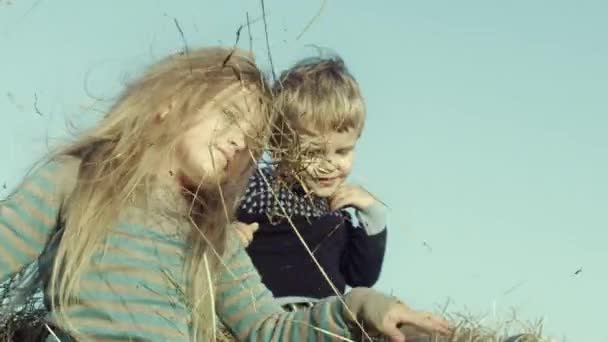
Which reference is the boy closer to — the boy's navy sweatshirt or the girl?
the boy's navy sweatshirt

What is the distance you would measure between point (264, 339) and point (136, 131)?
72 cm

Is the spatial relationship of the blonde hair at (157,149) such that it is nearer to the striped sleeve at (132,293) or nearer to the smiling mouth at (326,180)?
the striped sleeve at (132,293)

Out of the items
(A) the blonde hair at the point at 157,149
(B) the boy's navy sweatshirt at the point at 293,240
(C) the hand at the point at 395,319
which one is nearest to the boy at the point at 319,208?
(B) the boy's navy sweatshirt at the point at 293,240

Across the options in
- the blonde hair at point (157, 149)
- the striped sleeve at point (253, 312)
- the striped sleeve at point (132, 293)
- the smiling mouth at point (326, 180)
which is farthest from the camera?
the smiling mouth at point (326, 180)

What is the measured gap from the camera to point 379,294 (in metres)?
3.01

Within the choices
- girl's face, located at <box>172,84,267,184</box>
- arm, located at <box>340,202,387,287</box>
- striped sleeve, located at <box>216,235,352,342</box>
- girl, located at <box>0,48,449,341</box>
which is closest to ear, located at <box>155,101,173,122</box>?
girl, located at <box>0,48,449,341</box>

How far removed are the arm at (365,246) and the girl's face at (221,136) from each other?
1637mm

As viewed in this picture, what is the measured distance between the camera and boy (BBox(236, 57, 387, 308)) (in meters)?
4.44

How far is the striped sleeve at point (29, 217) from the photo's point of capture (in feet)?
9.93

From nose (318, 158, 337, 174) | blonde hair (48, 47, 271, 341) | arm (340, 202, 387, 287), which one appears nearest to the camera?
blonde hair (48, 47, 271, 341)

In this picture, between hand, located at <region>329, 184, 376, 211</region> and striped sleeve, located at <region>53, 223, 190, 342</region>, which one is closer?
striped sleeve, located at <region>53, 223, 190, 342</region>

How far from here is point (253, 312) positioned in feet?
11.2

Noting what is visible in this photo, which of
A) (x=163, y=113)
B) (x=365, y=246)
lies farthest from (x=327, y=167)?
(x=163, y=113)

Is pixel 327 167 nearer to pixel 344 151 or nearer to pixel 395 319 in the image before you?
pixel 344 151
